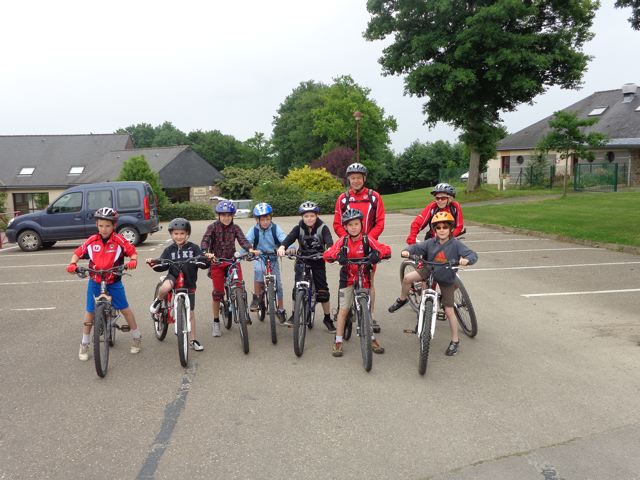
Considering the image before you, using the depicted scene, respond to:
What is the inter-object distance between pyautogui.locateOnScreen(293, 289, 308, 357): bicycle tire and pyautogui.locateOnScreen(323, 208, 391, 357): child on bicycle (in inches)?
14.3

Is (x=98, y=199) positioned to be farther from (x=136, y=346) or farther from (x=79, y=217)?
(x=136, y=346)

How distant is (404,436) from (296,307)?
7.05ft

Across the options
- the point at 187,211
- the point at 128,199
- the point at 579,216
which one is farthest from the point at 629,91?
the point at 128,199

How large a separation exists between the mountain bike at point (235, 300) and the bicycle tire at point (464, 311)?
2.38m

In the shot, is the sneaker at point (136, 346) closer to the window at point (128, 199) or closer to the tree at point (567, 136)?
the window at point (128, 199)

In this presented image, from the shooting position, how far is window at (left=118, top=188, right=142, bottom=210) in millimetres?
17094

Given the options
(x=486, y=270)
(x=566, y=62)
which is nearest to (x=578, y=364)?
(x=486, y=270)

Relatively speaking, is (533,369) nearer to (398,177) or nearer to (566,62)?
(566,62)

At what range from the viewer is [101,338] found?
5320mm

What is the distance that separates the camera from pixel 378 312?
775 cm

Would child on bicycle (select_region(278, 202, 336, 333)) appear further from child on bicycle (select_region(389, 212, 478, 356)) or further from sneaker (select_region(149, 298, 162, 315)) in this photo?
sneaker (select_region(149, 298, 162, 315))

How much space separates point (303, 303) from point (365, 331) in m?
0.87

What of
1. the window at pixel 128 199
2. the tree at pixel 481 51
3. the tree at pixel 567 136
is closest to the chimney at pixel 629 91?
the tree at pixel 481 51

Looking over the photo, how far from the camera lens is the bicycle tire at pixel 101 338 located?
5156mm
